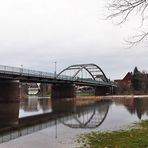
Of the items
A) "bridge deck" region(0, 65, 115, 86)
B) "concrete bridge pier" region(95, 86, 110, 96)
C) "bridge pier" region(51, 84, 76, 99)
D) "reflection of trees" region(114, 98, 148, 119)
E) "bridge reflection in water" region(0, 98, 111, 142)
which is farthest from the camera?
"concrete bridge pier" region(95, 86, 110, 96)

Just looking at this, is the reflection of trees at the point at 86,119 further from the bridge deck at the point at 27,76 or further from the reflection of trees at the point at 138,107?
the bridge deck at the point at 27,76

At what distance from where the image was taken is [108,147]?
1653 cm

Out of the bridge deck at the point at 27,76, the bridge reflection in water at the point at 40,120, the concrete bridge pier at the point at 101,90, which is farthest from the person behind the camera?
the concrete bridge pier at the point at 101,90

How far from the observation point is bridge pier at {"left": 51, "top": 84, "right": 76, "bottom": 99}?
12496 cm

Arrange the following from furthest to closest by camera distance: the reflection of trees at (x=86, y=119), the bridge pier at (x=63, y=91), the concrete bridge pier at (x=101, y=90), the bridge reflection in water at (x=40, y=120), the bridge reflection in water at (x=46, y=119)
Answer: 1. the concrete bridge pier at (x=101, y=90)
2. the bridge pier at (x=63, y=91)
3. the reflection of trees at (x=86, y=119)
4. the bridge reflection in water at (x=46, y=119)
5. the bridge reflection in water at (x=40, y=120)

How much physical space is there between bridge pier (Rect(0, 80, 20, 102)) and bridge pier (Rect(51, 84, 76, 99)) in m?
46.2

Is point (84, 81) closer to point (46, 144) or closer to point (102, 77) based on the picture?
point (102, 77)

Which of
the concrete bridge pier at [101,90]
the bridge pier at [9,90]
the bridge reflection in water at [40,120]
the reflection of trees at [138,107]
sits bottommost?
the bridge reflection in water at [40,120]

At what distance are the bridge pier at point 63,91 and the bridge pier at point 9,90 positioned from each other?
152ft

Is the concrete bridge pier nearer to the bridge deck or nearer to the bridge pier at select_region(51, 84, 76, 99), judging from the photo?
the bridge pier at select_region(51, 84, 76, 99)

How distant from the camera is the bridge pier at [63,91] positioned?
410ft

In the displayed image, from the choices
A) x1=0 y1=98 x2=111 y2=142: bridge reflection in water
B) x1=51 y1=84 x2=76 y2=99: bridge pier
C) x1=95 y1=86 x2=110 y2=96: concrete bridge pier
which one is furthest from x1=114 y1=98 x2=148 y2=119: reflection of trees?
x1=95 y1=86 x2=110 y2=96: concrete bridge pier

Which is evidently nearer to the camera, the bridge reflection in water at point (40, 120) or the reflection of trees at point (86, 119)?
the bridge reflection in water at point (40, 120)

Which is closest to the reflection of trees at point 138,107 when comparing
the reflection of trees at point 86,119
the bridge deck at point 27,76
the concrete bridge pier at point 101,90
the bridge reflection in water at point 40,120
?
the bridge reflection in water at point 40,120
